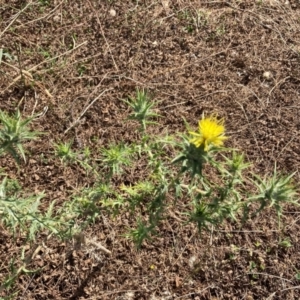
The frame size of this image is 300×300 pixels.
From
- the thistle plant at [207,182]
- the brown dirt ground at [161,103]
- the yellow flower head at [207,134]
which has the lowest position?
the brown dirt ground at [161,103]

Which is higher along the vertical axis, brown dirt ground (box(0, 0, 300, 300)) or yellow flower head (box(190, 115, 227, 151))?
yellow flower head (box(190, 115, 227, 151))

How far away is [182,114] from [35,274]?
1492mm

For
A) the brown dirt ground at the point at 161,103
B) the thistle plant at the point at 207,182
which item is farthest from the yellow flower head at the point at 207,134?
the brown dirt ground at the point at 161,103

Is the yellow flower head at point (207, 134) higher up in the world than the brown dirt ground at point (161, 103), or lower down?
higher up

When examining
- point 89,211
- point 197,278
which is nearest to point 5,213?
point 89,211

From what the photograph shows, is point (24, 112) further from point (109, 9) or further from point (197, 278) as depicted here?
point (197, 278)

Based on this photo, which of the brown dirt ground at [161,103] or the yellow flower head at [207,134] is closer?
the yellow flower head at [207,134]

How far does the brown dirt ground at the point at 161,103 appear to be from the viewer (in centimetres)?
318

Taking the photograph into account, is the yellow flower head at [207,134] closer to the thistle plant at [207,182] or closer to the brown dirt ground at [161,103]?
the thistle plant at [207,182]

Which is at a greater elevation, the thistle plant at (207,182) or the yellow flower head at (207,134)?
the yellow flower head at (207,134)

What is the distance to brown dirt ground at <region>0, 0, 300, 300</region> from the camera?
10.4ft

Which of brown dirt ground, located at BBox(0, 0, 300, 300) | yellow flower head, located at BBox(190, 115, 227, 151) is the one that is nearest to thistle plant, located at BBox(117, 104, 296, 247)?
yellow flower head, located at BBox(190, 115, 227, 151)

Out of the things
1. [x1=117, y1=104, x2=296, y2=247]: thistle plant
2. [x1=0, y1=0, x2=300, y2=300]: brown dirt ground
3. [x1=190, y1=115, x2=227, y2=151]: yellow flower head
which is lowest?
[x1=0, y1=0, x2=300, y2=300]: brown dirt ground

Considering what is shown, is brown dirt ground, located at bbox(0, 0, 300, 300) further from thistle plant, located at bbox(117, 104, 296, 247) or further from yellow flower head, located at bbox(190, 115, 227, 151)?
yellow flower head, located at bbox(190, 115, 227, 151)
